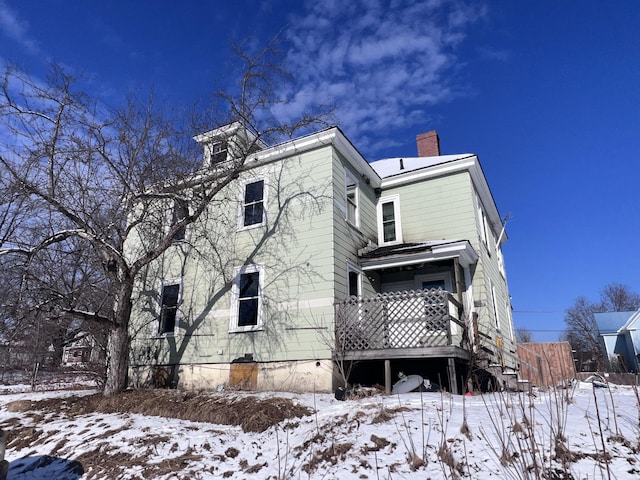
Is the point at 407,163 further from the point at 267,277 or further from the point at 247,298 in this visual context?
the point at 247,298

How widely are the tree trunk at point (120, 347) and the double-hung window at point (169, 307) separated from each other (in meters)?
2.45

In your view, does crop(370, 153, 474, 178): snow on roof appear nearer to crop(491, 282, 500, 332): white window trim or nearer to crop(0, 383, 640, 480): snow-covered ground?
crop(491, 282, 500, 332): white window trim

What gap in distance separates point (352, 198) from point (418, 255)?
9.74 ft

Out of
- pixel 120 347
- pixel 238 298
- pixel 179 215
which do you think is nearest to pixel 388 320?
pixel 238 298

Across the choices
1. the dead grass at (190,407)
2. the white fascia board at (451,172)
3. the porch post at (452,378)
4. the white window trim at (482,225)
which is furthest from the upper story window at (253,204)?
the white window trim at (482,225)

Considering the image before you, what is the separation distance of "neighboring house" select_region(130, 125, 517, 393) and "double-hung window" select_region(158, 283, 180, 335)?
0.04 metres

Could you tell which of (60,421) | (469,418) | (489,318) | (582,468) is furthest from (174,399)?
(489,318)

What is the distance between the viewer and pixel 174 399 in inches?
359

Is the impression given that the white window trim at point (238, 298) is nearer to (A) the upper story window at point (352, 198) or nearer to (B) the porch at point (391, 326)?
(B) the porch at point (391, 326)

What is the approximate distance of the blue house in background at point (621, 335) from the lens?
28170mm

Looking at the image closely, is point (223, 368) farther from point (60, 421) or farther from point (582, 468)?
point (582, 468)

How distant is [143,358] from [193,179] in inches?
241

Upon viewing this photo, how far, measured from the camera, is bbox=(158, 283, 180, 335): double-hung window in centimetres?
1307

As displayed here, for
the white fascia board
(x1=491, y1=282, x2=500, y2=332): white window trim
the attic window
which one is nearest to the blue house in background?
(x1=491, y1=282, x2=500, y2=332): white window trim
